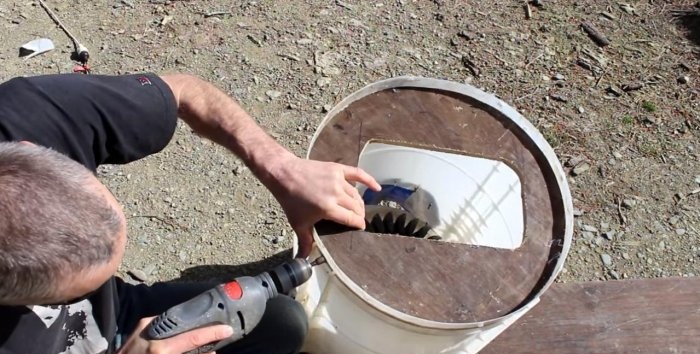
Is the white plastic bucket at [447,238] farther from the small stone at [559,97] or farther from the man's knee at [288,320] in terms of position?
the small stone at [559,97]

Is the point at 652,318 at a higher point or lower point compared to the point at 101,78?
lower

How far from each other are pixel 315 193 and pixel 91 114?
417 millimetres

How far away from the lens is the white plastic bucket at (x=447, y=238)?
115cm

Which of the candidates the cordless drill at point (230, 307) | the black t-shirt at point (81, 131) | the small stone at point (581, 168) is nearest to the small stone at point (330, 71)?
the small stone at point (581, 168)

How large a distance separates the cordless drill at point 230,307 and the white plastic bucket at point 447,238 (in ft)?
0.30

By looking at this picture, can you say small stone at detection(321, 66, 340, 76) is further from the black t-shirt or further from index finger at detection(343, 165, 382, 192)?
index finger at detection(343, 165, 382, 192)

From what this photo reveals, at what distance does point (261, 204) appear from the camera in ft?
6.77

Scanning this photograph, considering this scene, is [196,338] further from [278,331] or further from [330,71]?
[330,71]

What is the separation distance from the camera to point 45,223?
885mm

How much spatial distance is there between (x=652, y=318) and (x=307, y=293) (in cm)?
72

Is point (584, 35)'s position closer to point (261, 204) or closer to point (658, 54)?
point (658, 54)

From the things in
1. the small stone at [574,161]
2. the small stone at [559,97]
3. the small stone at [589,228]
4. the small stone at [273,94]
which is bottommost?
the small stone at [589,228]

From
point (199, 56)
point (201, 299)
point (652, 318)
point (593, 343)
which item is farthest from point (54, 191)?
point (199, 56)

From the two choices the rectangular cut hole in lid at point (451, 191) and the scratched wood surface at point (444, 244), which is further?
the rectangular cut hole in lid at point (451, 191)
